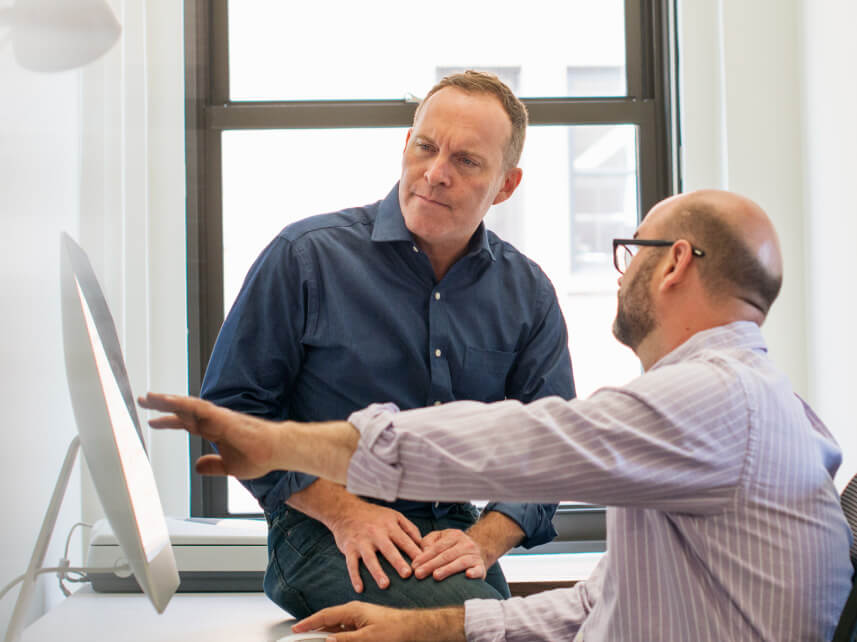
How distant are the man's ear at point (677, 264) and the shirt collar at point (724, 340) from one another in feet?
0.24

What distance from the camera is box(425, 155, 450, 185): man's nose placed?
148 centimetres

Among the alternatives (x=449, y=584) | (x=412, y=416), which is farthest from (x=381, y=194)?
(x=412, y=416)

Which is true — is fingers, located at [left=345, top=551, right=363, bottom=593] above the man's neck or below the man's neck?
below

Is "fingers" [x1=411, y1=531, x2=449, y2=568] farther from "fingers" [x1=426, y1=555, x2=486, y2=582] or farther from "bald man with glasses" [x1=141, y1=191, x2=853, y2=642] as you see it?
"bald man with glasses" [x1=141, y1=191, x2=853, y2=642]

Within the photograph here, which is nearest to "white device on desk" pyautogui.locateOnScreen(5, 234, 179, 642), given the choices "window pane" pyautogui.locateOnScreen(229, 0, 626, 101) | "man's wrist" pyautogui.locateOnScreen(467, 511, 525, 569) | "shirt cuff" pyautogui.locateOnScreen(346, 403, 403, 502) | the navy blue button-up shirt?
"shirt cuff" pyautogui.locateOnScreen(346, 403, 403, 502)

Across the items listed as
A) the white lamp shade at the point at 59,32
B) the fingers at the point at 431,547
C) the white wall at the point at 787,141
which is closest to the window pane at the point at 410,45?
the white wall at the point at 787,141

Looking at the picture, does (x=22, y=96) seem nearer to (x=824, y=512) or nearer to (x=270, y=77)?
(x=824, y=512)

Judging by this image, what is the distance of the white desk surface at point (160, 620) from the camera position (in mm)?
1152

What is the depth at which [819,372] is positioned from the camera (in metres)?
2.10

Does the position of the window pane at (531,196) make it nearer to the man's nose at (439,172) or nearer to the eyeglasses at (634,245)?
the man's nose at (439,172)

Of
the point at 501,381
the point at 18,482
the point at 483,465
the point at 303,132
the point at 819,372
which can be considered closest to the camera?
the point at 483,465

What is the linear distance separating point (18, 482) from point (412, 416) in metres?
0.55

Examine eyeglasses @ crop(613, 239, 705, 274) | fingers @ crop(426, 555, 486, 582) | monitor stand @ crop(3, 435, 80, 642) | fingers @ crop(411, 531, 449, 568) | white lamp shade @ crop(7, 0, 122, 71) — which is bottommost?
fingers @ crop(426, 555, 486, 582)

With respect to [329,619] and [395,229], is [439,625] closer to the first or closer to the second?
[329,619]
